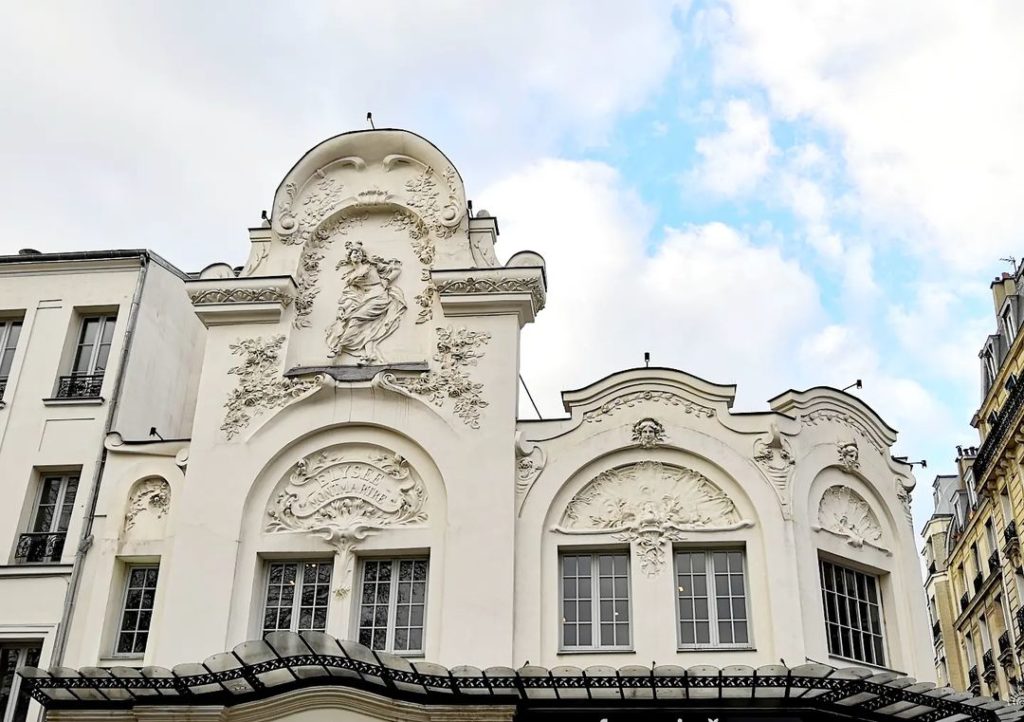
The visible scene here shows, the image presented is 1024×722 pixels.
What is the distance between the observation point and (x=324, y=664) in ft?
49.1

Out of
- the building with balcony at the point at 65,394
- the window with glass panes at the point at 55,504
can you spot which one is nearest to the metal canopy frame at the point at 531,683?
the building with balcony at the point at 65,394

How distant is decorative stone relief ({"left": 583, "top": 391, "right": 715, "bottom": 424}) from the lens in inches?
710

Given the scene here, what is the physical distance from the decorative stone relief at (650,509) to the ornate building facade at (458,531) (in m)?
0.04

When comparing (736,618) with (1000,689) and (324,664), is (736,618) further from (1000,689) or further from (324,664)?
(1000,689)

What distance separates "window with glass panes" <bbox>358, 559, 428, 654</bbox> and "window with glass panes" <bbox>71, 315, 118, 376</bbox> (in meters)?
7.06

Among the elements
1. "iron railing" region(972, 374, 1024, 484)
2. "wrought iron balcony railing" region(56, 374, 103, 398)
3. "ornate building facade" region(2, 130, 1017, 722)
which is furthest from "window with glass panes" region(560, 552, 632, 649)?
"iron railing" region(972, 374, 1024, 484)

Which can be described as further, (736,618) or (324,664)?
(736,618)

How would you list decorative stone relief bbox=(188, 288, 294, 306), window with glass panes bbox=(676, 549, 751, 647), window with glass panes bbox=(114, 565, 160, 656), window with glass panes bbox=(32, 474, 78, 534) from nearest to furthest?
window with glass panes bbox=(676, 549, 751, 647)
window with glass panes bbox=(114, 565, 160, 656)
window with glass panes bbox=(32, 474, 78, 534)
decorative stone relief bbox=(188, 288, 294, 306)

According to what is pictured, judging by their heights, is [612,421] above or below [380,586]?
above

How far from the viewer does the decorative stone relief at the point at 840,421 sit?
719 inches

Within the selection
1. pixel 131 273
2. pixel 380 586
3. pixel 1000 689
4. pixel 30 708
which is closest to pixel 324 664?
pixel 380 586

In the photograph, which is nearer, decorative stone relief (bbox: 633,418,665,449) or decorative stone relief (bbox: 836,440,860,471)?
decorative stone relief (bbox: 633,418,665,449)

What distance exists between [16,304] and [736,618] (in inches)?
586

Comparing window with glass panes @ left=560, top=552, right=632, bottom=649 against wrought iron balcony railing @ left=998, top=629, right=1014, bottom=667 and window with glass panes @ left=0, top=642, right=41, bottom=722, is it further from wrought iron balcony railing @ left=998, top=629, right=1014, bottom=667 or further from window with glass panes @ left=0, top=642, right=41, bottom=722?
wrought iron balcony railing @ left=998, top=629, right=1014, bottom=667
